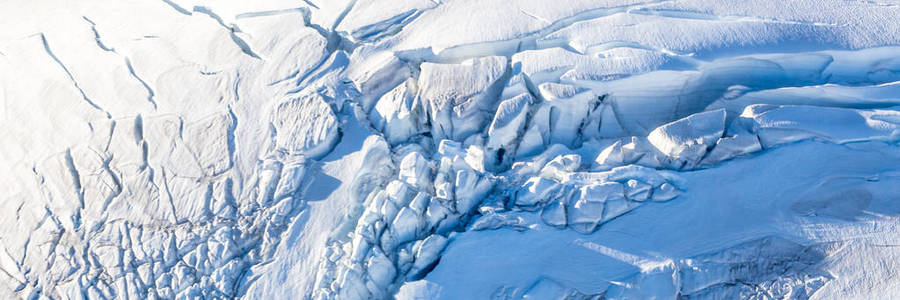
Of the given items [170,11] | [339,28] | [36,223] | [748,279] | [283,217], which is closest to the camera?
[748,279]

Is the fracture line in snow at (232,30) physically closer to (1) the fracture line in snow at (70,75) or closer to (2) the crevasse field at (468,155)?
(2) the crevasse field at (468,155)

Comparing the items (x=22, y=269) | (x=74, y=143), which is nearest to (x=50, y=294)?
(x=22, y=269)

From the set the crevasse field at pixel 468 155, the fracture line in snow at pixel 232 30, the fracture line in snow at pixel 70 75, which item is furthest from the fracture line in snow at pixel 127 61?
the fracture line in snow at pixel 232 30

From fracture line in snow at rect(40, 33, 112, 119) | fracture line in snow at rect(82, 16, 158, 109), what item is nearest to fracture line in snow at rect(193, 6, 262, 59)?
fracture line in snow at rect(82, 16, 158, 109)

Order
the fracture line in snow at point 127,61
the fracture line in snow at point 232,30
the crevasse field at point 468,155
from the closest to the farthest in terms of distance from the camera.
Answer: the crevasse field at point 468,155 < the fracture line in snow at point 127,61 < the fracture line in snow at point 232,30

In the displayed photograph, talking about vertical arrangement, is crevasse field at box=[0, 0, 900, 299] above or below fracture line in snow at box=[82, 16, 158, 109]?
below

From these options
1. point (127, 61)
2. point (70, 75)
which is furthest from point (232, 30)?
point (70, 75)

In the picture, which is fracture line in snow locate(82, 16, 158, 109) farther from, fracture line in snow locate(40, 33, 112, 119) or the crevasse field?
fracture line in snow locate(40, 33, 112, 119)

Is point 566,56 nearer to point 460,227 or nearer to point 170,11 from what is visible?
point 460,227
